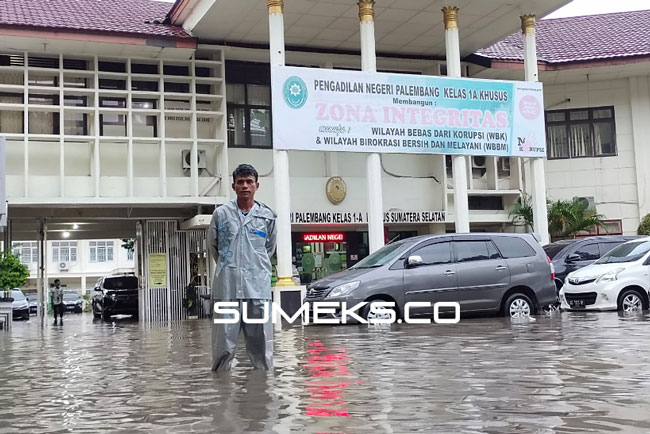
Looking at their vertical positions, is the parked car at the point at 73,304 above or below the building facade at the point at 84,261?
below

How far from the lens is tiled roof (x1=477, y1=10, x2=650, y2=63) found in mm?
25250

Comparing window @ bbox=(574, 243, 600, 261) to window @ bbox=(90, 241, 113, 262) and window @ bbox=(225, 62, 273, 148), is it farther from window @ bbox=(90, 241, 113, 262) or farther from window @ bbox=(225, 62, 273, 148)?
window @ bbox=(90, 241, 113, 262)

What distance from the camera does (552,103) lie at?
2700cm

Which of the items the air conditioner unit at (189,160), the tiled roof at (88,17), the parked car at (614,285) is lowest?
the parked car at (614,285)

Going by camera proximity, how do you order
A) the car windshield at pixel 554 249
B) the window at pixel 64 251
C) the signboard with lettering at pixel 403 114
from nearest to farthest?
1. the signboard with lettering at pixel 403 114
2. the car windshield at pixel 554 249
3. the window at pixel 64 251

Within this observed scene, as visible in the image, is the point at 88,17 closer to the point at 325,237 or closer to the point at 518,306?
the point at 325,237

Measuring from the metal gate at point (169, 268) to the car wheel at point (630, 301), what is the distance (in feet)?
38.3

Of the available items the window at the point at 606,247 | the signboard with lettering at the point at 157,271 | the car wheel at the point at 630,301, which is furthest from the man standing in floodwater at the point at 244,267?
the signboard with lettering at the point at 157,271

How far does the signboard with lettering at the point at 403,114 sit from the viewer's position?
730 inches

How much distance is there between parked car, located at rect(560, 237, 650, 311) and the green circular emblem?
7.30 m

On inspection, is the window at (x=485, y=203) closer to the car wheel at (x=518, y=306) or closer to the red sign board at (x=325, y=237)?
the red sign board at (x=325, y=237)

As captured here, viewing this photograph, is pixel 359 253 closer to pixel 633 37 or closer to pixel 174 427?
pixel 633 37

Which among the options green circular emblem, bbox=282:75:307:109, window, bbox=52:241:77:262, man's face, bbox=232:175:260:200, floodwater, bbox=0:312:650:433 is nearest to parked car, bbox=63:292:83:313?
window, bbox=52:241:77:262

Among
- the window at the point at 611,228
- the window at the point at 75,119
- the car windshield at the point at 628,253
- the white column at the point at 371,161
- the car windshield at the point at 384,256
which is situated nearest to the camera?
the car windshield at the point at 384,256
